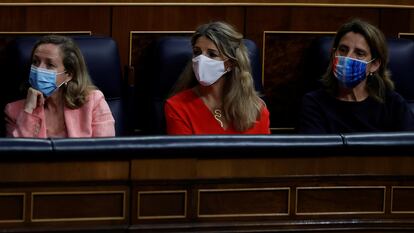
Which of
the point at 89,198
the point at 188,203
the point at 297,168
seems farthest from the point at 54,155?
the point at 297,168

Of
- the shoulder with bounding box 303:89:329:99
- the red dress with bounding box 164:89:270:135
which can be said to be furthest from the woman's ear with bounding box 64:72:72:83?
the shoulder with bounding box 303:89:329:99

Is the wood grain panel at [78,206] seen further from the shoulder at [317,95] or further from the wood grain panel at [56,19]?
the wood grain panel at [56,19]

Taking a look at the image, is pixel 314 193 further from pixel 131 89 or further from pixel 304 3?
pixel 304 3

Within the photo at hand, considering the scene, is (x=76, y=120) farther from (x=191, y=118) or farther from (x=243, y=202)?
(x=243, y=202)

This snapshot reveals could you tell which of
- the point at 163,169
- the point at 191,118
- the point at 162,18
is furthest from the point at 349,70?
the point at 163,169

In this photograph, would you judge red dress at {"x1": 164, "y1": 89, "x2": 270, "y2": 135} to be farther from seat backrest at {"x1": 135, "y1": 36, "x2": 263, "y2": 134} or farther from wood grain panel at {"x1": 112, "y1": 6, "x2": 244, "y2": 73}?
wood grain panel at {"x1": 112, "y1": 6, "x2": 244, "y2": 73}

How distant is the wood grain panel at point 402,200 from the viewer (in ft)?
5.56

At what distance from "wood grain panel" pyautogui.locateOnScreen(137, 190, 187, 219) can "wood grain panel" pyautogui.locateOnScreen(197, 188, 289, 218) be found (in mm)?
27

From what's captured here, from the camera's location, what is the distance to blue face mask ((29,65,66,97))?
207 cm

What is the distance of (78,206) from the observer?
5.17 feet

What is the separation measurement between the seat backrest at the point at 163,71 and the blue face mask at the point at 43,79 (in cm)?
26

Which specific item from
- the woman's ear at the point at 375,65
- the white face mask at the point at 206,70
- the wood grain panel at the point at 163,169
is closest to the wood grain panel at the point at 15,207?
the wood grain panel at the point at 163,169

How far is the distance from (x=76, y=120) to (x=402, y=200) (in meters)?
0.71

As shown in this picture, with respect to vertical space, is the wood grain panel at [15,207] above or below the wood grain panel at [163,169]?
below
